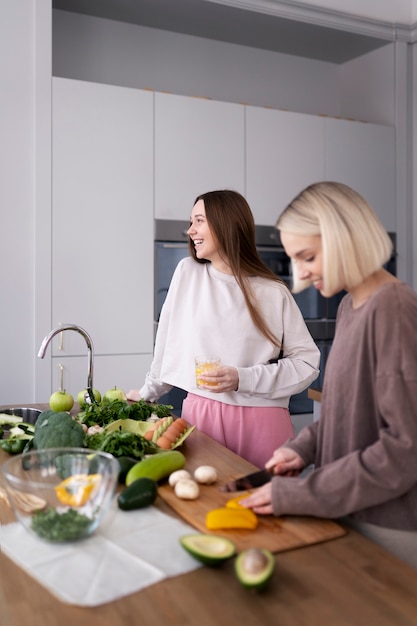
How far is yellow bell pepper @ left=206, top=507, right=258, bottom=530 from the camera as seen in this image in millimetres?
1219

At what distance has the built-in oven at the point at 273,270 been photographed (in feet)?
12.5

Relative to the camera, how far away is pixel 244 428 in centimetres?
212

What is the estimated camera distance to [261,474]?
4.82ft

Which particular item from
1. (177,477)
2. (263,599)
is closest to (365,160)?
(177,477)

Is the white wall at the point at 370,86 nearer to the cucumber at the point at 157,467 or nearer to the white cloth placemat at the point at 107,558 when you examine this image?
the cucumber at the point at 157,467

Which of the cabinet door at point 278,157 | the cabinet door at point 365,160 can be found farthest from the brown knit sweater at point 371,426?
the cabinet door at point 365,160

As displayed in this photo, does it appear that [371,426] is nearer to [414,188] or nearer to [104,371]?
[104,371]

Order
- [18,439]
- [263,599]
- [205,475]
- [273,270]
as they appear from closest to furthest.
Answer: [263,599] < [205,475] < [18,439] < [273,270]

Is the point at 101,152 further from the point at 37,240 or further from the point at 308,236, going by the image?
the point at 308,236

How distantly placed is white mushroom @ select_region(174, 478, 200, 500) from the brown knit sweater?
198 mm

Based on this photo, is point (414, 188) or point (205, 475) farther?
point (414, 188)

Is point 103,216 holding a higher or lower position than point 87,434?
higher

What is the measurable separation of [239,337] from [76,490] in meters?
1.04

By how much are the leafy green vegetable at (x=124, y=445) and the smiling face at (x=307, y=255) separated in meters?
0.62
